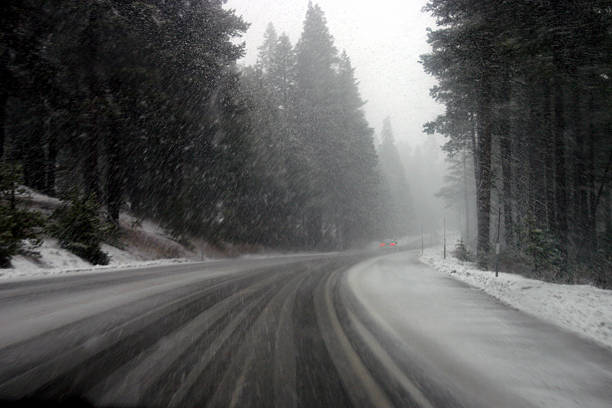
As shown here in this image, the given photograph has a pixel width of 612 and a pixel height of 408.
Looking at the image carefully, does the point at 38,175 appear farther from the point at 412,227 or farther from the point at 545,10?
the point at 412,227

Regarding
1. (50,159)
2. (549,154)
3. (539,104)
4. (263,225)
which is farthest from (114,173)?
(549,154)

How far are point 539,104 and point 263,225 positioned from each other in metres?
19.7

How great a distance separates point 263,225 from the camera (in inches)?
1097

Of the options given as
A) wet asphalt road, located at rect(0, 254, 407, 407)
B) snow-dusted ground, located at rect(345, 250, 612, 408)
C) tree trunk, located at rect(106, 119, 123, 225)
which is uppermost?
tree trunk, located at rect(106, 119, 123, 225)

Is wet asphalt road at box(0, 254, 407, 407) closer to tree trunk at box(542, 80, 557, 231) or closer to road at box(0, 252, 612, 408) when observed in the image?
road at box(0, 252, 612, 408)

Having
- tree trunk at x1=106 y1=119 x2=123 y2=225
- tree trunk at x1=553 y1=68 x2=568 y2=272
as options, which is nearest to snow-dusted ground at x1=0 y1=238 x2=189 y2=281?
tree trunk at x1=106 y1=119 x2=123 y2=225

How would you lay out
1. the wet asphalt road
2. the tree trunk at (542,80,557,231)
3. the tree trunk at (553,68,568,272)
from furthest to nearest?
the tree trunk at (542,80,557,231)
the tree trunk at (553,68,568,272)
the wet asphalt road

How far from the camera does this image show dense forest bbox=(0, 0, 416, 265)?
549 inches

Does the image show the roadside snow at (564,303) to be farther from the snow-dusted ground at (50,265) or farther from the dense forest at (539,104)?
the snow-dusted ground at (50,265)

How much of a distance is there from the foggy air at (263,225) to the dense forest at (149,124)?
111 mm

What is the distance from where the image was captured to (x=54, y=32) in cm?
1423

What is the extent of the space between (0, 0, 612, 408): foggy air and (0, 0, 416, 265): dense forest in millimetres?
111

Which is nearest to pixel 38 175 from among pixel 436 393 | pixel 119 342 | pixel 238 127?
pixel 238 127

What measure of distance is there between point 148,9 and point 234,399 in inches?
668
